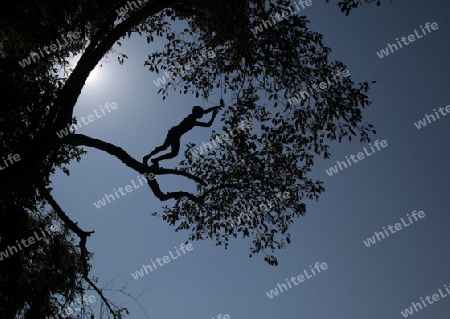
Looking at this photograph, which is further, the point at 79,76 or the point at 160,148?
the point at 160,148

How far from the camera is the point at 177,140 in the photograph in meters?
7.87

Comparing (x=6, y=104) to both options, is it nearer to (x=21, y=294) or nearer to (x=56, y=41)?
(x=56, y=41)

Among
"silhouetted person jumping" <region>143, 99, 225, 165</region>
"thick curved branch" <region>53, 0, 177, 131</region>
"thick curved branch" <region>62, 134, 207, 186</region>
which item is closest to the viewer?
"thick curved branch" <region>53, 0, 177, 131</region>

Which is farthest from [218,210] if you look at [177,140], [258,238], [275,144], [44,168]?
[44,168]
